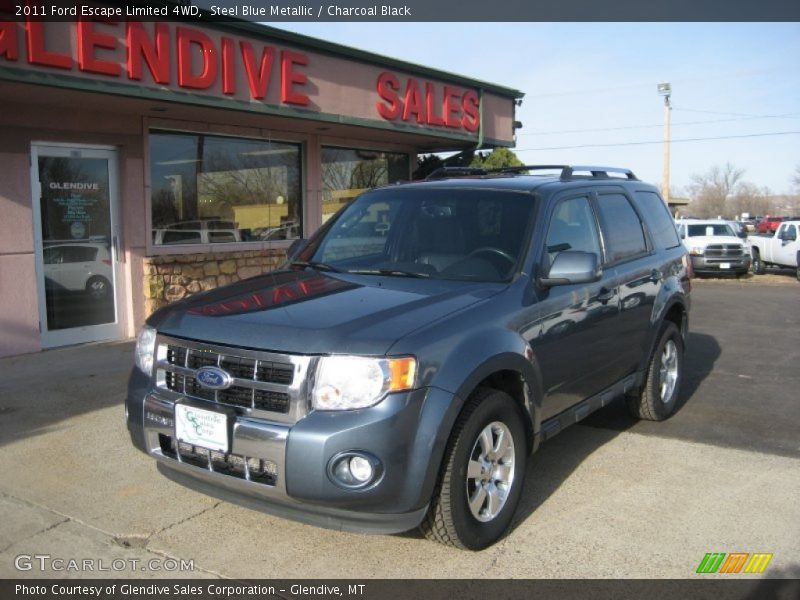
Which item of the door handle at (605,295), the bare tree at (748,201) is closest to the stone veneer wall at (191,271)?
the door handle at (605,295)

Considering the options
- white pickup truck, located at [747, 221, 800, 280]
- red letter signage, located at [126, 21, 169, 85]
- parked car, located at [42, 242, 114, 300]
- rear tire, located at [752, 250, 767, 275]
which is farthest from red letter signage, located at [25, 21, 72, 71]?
rear tire, located at [752, 250, 767, 275]

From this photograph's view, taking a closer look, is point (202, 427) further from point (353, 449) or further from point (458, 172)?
point (458, 172)

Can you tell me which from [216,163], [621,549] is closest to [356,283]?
[621,549]

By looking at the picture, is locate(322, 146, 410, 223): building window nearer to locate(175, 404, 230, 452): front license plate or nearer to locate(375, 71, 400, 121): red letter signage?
locate(375, 71, 400, 121): red letter signage

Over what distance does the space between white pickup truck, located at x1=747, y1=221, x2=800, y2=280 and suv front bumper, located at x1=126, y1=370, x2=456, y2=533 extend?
65.1 ft

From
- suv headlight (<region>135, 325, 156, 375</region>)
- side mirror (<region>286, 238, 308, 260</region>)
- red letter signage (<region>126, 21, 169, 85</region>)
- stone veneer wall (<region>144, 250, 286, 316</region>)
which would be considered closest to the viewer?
suv headlight (<region>135, 325, 156, 375</region>)

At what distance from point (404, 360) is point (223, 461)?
1.01 m

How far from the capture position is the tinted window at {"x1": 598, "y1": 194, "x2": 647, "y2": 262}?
5281 mm

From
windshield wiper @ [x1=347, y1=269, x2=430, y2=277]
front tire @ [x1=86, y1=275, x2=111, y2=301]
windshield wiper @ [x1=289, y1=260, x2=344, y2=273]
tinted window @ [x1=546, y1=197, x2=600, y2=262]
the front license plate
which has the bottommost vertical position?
the front license plate

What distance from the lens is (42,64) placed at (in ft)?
22.8

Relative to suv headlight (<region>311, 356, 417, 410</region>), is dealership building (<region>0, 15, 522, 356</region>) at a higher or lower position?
higher

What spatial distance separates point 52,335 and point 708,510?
23.9 feet

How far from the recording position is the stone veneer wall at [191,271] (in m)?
9.42

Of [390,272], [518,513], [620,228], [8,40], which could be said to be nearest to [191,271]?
[8,40]
